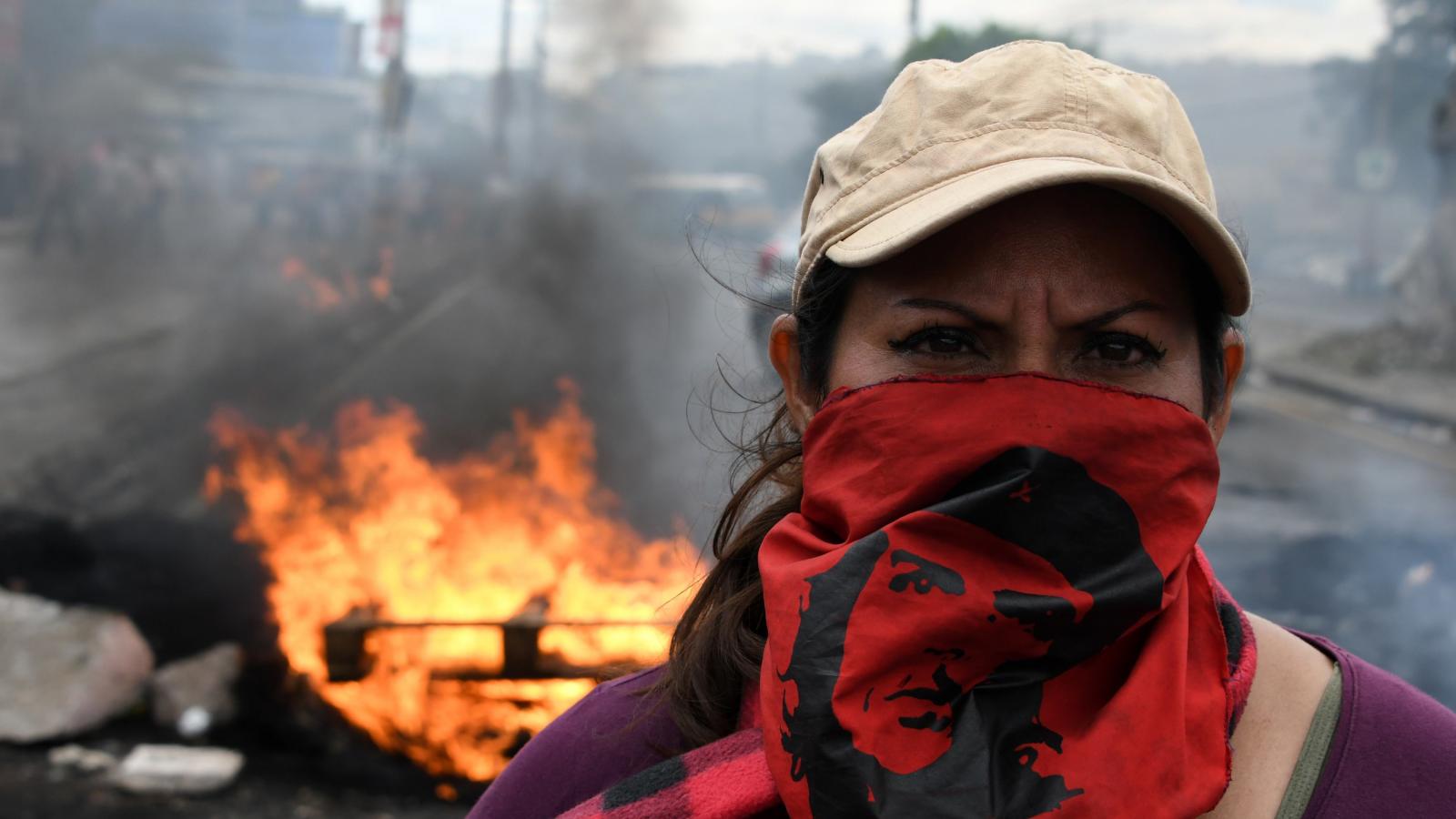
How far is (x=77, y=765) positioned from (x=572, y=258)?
1350 cm

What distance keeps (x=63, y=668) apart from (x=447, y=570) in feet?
5.04

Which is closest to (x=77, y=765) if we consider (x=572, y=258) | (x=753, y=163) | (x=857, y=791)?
(x=857, y=791)

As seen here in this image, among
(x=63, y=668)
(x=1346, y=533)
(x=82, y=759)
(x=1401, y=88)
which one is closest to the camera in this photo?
(x=82, y=759)

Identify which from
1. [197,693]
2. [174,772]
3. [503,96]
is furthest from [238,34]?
[174,772]

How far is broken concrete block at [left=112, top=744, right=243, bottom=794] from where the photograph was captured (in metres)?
4.43

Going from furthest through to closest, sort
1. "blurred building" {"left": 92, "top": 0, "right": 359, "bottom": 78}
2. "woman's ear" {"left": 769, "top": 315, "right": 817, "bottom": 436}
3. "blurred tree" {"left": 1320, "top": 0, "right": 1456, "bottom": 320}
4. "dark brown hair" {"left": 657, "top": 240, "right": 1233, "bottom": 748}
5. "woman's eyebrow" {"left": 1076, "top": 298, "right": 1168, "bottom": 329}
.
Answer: "blurred building" {"left": 92, "top": 0, "right": 359, "bottom": 78}
"blurred tree" {"left": 1320, "top": 0, "right": 1456, "bottom": 320}
"woman's ear" {"left": 769, "top": 315, "right": 817, "bottom": 436}
"dark brown hair" {"left": 657, "top": 240, "right": 1233, "bottom": 748}
"woman's eyebrow" {"left": 1076, "top": 298, "right": 1168, "bottom": 329}

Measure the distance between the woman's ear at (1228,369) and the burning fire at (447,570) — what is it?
1.66 meters

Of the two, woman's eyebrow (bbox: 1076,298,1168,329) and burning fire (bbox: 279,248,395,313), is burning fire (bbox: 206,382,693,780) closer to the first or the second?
woman's eyebrow (bbox: 1076,298,1168,329)

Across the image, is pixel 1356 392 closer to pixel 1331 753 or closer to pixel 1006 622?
pixel 1331 753

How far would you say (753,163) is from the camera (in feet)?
168

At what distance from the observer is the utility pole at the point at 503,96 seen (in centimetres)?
2969

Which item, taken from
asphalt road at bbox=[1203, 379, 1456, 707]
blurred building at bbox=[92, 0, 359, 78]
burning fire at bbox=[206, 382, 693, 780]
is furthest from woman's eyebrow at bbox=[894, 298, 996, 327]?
blurred building at bbox=[92, 0, 359, 78]

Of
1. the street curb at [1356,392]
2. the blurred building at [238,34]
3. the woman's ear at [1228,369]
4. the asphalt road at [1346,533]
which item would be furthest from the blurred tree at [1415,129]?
the blurred building at [238,34]

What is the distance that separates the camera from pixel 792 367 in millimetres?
1554
